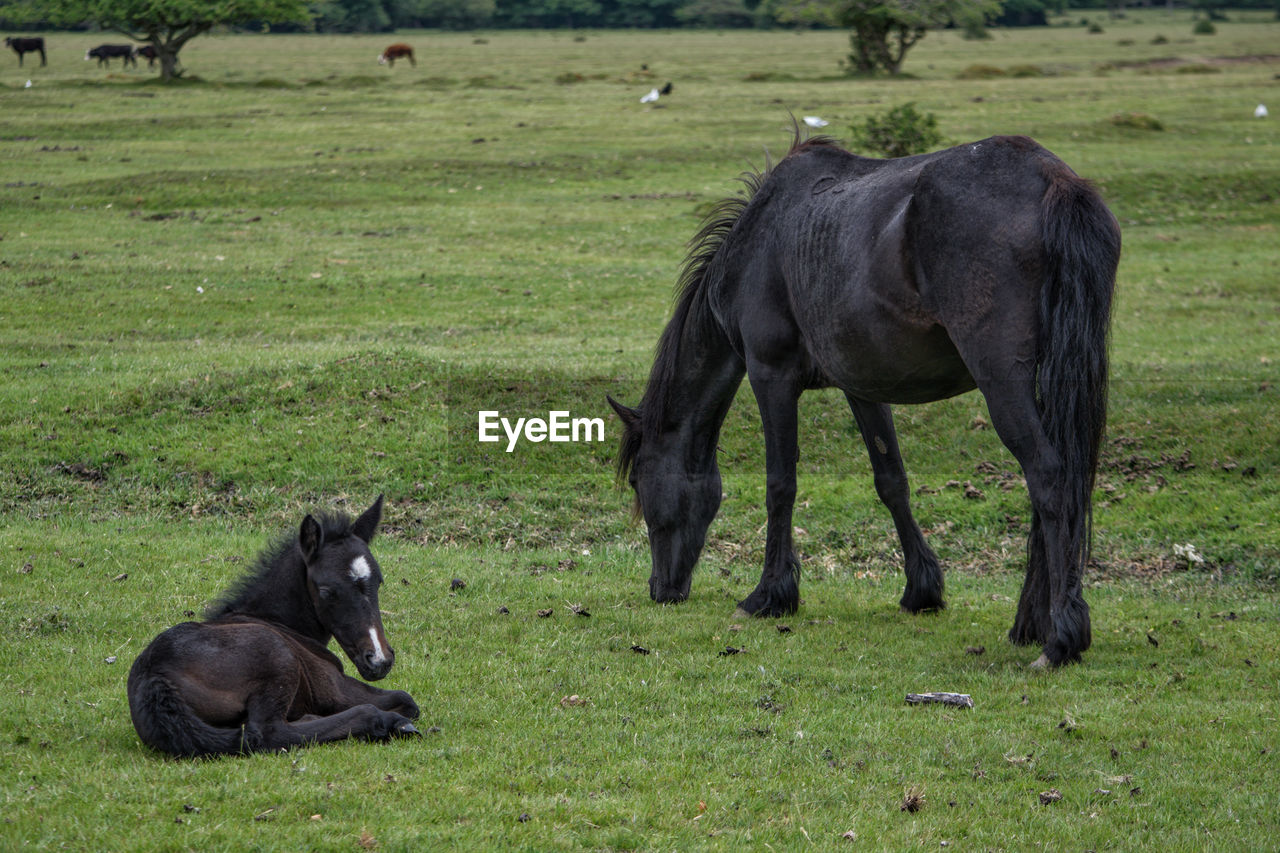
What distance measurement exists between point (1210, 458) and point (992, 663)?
600 centimetres

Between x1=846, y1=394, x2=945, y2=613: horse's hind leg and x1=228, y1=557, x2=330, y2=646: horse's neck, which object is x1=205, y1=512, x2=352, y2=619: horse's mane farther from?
x1=846, y1=394, x2=945, y2=613: horse's hind leg

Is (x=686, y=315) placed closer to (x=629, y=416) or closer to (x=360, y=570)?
(x=629, y=416)

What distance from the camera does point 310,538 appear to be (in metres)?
6.55

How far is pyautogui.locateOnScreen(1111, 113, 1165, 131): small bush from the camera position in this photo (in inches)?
1357

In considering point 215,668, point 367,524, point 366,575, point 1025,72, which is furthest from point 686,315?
point 1025,72

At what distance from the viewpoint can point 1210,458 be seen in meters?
12.6

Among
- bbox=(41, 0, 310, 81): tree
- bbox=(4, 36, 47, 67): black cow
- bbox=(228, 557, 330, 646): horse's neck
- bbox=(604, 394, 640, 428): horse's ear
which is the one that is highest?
bbox=(41, 0, 310, 81): tree

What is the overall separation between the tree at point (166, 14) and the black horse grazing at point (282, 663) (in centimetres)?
4524

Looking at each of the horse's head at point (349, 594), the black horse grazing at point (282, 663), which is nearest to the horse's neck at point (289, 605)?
the black horse grazing at point (282, 663)

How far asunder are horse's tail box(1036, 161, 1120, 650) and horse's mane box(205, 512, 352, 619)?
4.22 metres

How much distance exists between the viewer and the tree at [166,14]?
46.3 m

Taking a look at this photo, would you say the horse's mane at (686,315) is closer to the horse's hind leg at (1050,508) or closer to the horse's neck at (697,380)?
the horse's neck at (697,380)

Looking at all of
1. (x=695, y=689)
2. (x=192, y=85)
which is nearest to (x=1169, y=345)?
(x=695, y=689)

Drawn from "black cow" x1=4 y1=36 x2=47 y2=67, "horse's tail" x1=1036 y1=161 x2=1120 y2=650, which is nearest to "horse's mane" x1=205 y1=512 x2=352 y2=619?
"horse's tail" x1=1036 y1=161 x2=1120 y2=650
